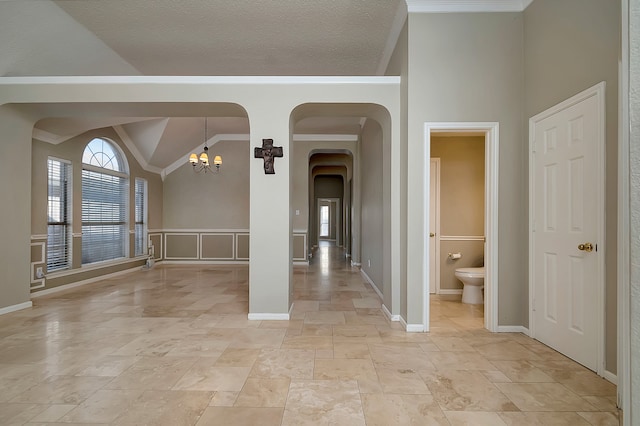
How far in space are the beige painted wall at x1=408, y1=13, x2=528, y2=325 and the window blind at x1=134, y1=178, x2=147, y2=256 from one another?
6.42 meters

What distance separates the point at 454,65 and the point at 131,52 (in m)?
4.02

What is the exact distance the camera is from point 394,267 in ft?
11.8

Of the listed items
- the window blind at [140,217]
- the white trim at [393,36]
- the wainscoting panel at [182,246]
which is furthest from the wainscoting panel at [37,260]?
the white trim at [393,36]

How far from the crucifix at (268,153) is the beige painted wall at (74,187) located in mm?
3614

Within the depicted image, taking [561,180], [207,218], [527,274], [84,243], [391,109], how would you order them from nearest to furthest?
[561,180], [527,274], [391,109], [84,243], [207,218]

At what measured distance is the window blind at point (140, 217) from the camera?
23.7 feet

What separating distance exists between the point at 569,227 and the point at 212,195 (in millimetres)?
7305

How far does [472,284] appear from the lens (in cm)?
431

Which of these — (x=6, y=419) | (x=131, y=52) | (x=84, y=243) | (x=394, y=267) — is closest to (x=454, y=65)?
(x=394, y=267)

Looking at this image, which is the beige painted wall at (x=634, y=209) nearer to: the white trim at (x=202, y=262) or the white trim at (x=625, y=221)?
the white trim at (x=625, y=221)

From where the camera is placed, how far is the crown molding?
10.4 ft

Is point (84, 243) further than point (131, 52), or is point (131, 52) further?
point (84, 243)

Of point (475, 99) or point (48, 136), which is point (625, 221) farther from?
point (48, 136)

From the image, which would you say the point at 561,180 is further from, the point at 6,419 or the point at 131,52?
the point at 131,52
